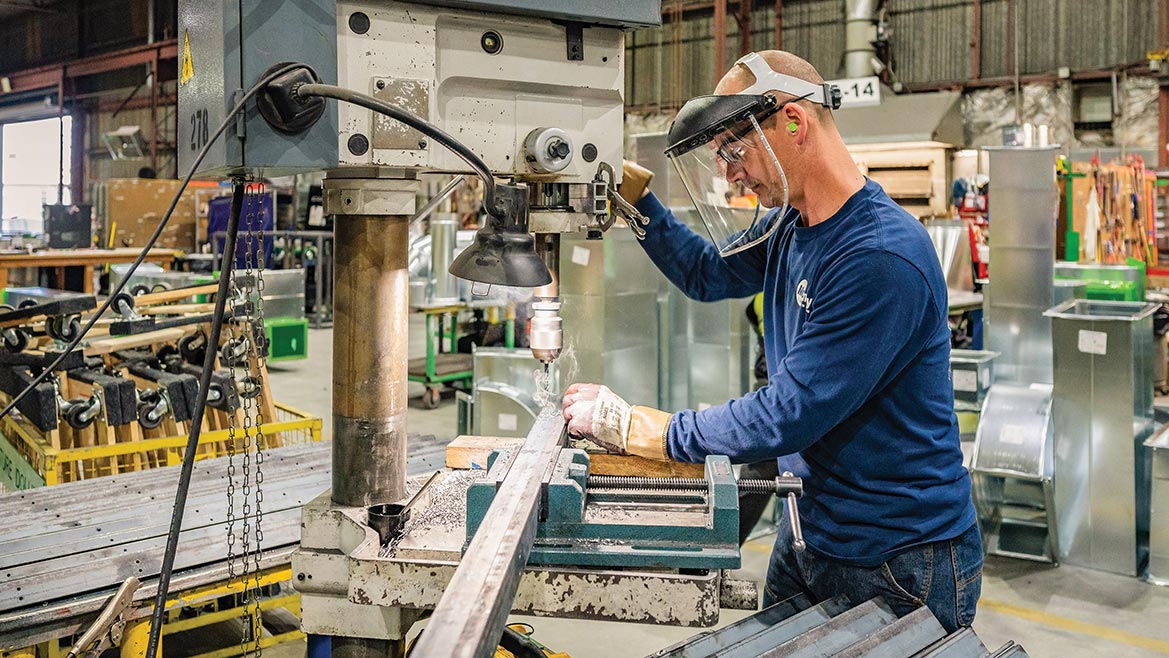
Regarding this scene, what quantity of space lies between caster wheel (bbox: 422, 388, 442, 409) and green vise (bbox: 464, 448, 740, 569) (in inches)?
226

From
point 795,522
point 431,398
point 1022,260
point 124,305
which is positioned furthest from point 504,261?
point 431,398

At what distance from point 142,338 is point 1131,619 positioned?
388 cm

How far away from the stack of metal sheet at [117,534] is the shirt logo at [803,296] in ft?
3.51

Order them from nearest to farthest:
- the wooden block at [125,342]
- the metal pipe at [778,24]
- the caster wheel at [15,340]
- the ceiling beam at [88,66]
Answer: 1. the caster wheel at [15,340]
2. the wooden block at [125,342]
3. the metal pipe at [778,24]
4. the ceiling beam at [88,66]

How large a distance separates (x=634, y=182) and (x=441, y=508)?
82 cm

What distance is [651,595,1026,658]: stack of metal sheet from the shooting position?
147 cm

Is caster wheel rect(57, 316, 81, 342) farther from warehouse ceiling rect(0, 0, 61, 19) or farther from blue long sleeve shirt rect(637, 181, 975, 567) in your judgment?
warehouse ceiling rect(0, 0, 61, 19)

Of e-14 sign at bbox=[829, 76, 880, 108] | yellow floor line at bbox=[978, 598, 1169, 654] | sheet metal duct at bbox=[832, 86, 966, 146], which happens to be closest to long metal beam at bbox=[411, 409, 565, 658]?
yellow floor line at bbox=[978, 598, 1169, 654]

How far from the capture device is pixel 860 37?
34.0 ft

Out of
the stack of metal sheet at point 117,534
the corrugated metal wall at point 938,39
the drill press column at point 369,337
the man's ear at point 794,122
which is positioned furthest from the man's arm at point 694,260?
the corrugated metal wall at point 938,39

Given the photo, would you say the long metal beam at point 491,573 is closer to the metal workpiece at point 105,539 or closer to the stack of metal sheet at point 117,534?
the stack of metal sheet at point 117,534

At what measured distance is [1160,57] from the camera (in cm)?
877

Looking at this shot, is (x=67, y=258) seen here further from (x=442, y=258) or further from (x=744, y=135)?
(x=744, y=135)

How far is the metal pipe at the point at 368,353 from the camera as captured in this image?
4.99 ft
